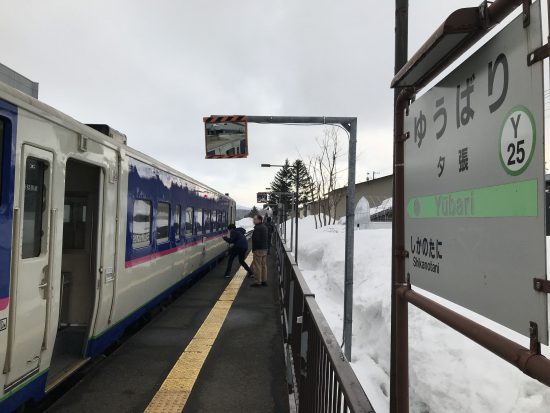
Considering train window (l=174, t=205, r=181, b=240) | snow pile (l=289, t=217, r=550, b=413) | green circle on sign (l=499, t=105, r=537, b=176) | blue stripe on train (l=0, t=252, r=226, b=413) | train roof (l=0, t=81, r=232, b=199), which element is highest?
train roof (l=0, t=81, r=232, b=199)

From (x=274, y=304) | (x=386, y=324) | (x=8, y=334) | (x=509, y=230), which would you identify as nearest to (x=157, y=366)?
(x=8, y=334)

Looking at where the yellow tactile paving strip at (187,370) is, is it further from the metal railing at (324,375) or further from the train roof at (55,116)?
the train roof at (55,116)

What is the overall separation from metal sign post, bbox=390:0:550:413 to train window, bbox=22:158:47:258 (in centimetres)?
281

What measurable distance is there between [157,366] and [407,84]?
4.46 metres

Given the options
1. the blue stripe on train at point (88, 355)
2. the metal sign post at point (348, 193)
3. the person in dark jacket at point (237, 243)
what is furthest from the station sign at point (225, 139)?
the person in dark jacket at point (237, 243)

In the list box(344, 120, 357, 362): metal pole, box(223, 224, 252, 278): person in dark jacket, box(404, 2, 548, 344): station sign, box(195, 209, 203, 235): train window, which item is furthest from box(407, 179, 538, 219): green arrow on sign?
box(223, 224, 252, 278): person in dark jacket

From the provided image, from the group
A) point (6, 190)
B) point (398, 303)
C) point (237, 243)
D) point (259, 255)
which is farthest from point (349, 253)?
point (237, 243)

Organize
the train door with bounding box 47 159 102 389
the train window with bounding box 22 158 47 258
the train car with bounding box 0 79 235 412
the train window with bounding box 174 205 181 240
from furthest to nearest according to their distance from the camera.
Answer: the train window with bounding box 174 205 181 240, the train door with bounding box 47 159 102 389, the train window with bounding box 22 158 47 258, the train car with bounding box 0 79 235 412

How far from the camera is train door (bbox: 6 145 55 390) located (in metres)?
3.14

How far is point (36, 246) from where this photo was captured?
3.45 metres

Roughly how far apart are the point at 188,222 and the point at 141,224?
11.6 ft

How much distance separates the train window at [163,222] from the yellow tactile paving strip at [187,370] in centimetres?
161

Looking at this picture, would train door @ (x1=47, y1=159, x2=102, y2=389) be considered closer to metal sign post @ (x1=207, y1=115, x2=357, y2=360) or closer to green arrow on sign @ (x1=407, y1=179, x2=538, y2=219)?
metal sign post @ (x1=207, y1=115, x2=357, y2=360)

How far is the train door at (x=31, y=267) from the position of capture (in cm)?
314
